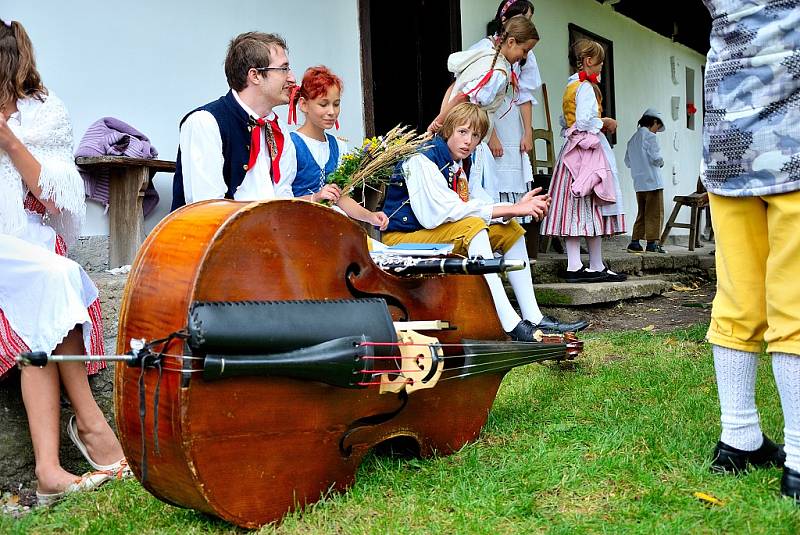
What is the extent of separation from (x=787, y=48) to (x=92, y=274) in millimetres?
3097

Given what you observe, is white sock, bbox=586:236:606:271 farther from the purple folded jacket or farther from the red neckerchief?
the purple folded jacket

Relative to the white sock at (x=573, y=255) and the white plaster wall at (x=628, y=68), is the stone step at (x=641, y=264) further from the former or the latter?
the white plaster wall at (x=628, y=68)

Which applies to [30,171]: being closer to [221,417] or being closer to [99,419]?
[99,419]

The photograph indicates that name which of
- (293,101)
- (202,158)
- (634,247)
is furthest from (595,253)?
(202,158)

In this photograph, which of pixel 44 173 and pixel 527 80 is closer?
pixel 44 173

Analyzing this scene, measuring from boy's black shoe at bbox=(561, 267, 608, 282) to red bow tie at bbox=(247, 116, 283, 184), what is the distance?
3.37 meters

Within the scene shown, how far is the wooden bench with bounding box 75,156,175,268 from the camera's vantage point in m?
3.88

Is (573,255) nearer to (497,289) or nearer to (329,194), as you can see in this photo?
(497,289)

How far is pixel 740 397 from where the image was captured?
219 cm

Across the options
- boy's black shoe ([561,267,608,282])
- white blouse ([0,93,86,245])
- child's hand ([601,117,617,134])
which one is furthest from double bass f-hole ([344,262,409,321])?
child's hand ([601,117,617,134])

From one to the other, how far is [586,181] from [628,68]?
4651 mm

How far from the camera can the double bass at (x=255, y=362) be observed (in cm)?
174

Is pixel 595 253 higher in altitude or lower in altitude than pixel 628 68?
lower

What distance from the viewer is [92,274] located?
3.83 metres
